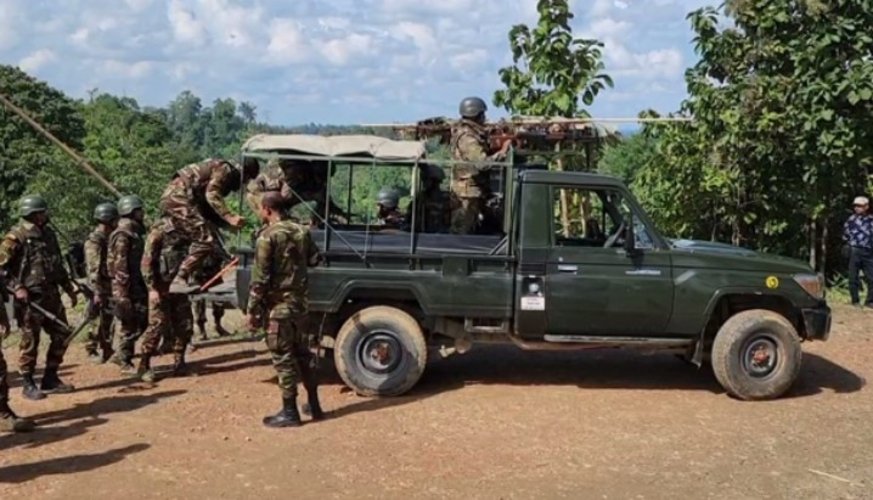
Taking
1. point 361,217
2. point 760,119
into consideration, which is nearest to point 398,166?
point 361,217

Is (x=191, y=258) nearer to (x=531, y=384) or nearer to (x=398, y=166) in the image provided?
(x=398, y=166)

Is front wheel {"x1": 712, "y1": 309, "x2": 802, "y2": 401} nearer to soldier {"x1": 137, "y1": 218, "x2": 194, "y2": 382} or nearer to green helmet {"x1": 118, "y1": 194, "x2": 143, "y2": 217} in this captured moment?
soldier {"x1": 137, "y1": 218, "x2": 194, "y2": 382}

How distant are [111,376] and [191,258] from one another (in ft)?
4.58

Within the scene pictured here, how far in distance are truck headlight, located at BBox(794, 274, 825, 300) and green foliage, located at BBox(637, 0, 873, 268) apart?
4.42 m

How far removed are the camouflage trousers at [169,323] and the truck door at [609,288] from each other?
362cm

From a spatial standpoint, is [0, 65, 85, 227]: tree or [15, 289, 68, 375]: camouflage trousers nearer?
[15, 289, 68, 375]: camouflage trousers

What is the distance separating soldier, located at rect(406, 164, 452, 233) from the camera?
8.44 m

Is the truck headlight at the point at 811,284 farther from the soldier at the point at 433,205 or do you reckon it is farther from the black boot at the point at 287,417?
the black boot at the point at 287,417

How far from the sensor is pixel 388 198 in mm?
8992

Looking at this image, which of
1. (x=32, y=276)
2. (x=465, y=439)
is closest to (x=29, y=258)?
(x=32, y=276)

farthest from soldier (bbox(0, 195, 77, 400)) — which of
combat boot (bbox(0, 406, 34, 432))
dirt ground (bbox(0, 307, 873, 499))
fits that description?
combat boot (bbox(0, 406, 34, 432))

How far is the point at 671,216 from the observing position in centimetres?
1391

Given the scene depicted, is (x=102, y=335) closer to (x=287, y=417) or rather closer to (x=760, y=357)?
(x=287, y=417)

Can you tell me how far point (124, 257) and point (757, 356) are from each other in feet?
19.5
